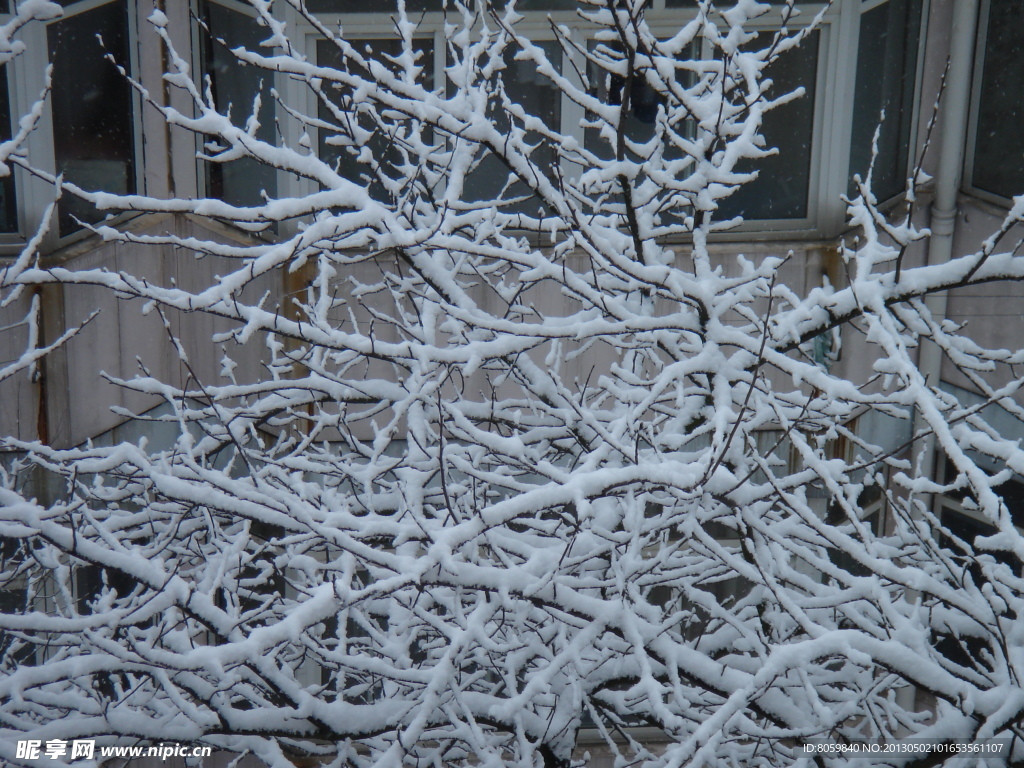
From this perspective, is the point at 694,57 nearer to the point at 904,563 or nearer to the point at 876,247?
the point at 876,247

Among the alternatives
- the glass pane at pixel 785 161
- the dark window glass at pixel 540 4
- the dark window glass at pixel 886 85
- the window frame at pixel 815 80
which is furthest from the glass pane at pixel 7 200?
the dark window glass at pixel 886 85

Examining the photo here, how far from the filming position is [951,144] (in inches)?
247

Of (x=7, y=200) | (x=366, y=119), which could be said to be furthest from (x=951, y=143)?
(x=7, y=200)

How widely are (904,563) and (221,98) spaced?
5183mm

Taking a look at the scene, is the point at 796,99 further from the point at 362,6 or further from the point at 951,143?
the point at 362,6

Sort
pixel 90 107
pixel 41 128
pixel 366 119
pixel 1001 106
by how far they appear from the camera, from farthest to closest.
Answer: pixel 1001 106 < pixel 366 119 < pixel 90 107 < pixel 41 128

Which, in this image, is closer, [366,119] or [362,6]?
[362,6]

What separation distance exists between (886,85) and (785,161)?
0.87 m

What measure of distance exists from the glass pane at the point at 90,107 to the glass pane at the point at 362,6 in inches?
48.8

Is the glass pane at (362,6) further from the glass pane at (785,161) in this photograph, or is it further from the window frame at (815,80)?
the glass pane at (785,161)

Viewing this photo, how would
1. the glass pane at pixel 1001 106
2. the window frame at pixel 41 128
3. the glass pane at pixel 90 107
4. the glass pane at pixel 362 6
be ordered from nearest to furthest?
the window frame at pixel 41 128, the glass pane at pixel 90 107, the glass pane at pixel 362 6, the glass pane at pixel 1001 106

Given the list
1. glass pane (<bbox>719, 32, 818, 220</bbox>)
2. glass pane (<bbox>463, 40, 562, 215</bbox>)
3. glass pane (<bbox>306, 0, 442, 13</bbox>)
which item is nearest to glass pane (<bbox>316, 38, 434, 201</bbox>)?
glass pane (<bbox>306, 0, 442, 13</bbox>)

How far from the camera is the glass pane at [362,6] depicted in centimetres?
588

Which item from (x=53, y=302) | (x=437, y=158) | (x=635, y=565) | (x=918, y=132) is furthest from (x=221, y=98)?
(x=918, y=132)
